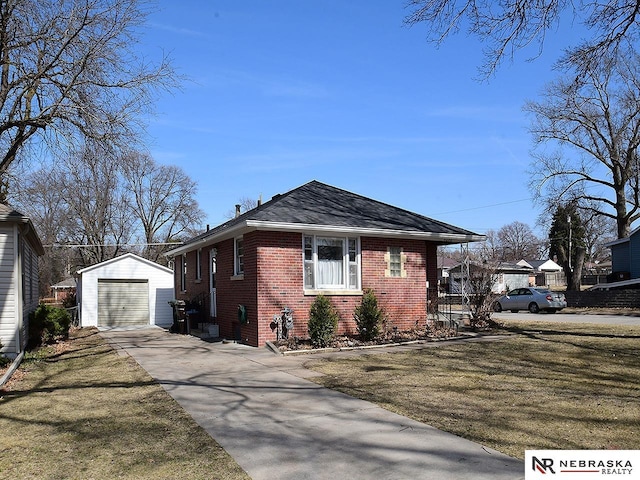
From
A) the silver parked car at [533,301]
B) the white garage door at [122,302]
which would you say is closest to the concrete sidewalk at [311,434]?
the white garage door at [122,302]

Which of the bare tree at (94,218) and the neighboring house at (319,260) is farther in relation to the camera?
the bare tree at (94,218)

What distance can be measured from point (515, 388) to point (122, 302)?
21478mm

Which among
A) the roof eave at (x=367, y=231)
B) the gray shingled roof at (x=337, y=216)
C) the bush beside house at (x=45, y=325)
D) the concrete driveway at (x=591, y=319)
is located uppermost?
the gray shingled roof at (x=337, y=216)

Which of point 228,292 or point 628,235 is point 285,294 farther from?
point 628,235

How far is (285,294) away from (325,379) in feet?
16.8

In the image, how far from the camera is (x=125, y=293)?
25.8 meters

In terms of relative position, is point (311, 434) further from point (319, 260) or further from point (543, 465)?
point (319, 260)

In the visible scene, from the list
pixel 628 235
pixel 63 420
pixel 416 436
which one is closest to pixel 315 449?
pixel 416 436

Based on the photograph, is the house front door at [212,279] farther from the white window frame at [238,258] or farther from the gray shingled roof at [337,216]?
the white window frame at [238,258]

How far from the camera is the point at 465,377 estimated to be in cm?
929

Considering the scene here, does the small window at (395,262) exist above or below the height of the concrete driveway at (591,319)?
above

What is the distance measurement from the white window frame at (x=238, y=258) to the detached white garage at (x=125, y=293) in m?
11.1

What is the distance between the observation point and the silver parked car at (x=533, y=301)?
2880 cm

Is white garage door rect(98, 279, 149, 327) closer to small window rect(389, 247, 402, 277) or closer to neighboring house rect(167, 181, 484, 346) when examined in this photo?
neighboring house rect(167, 181, 484, 346)
